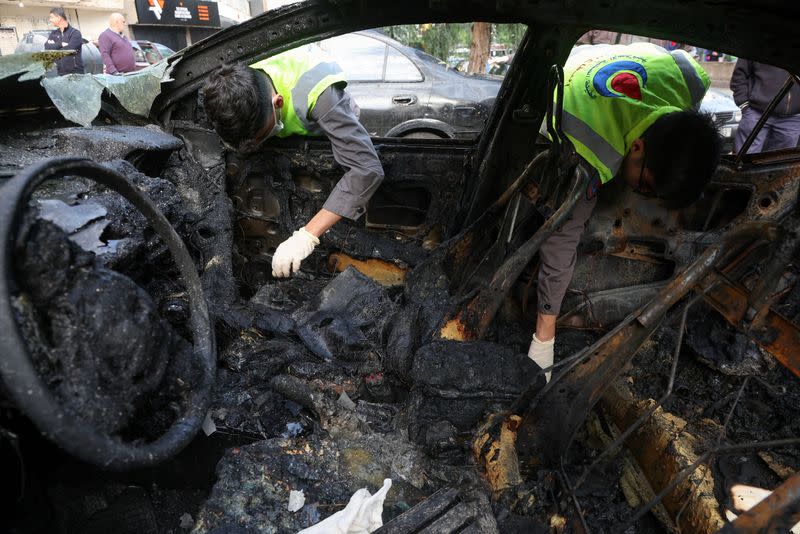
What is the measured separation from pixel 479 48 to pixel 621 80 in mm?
7417

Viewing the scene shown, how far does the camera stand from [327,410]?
2121 millimetres

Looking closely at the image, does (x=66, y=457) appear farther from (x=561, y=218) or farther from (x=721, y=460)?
(x=721, y=460)

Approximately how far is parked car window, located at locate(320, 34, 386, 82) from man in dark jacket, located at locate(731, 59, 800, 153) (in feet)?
10.9

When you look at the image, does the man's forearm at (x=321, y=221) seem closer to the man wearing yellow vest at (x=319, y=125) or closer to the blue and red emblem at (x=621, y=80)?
the man wearing yellow vest at (x=319, y=125)

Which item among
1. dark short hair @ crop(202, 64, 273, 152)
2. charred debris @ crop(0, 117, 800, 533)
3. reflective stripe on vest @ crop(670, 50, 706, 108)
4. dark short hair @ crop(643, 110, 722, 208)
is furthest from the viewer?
reflective stripe on vest @ crop(670, 50, 706, 108)

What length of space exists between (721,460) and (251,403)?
1963 millimetres

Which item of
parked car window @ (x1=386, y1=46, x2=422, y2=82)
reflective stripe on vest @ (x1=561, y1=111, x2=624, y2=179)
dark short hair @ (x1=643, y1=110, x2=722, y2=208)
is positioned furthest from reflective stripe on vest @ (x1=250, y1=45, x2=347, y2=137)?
parked car window @ (x1=386, y1=46, x2=422, y2=82)

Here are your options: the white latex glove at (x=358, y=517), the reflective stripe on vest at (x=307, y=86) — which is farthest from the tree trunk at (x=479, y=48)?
the white latex glove at (x=358, y=517)

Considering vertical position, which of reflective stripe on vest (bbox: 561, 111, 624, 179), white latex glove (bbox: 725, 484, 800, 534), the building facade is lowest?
the building facade

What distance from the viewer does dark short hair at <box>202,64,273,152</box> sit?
7.34 ft

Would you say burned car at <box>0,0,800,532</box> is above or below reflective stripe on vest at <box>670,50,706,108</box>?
below

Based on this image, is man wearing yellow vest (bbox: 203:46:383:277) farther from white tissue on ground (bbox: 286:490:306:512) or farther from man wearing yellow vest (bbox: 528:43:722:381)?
white tissue on ground (bbox: 286:490:306:512)

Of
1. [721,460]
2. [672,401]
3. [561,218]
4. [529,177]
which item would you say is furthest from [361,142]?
[721,460]

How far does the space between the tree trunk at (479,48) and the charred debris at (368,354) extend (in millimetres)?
7105
